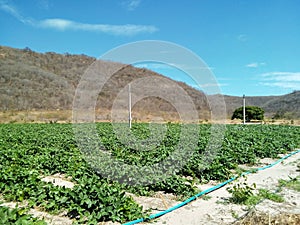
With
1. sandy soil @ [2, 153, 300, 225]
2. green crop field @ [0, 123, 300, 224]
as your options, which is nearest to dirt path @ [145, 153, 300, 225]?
sandy soil @ [2, 153, 300, 225]

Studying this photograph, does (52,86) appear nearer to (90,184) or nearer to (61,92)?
(61,92)

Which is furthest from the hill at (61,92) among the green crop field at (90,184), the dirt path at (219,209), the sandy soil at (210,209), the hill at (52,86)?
the dirt path at (219,209)

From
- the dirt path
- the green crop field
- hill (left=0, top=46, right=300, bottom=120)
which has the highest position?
hill (left=0, top=46, right=300, bottom=120)

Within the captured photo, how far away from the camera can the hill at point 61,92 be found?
38.6 m

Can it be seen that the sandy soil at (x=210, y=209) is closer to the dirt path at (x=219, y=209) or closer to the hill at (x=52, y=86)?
the dirt path at (x=219, y=209)

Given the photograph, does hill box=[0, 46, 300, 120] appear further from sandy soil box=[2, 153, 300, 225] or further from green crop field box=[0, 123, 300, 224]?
sandy soil box=[2, 153, 300, 225]

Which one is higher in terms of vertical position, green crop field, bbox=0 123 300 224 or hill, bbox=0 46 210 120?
hill, bbox=0 46 210 120

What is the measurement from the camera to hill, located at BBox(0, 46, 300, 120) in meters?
38.6

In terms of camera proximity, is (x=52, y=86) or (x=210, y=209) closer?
(x=210, y=209)

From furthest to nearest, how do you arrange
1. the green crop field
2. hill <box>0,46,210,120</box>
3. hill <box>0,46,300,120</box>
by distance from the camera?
hill <box>0,46,210,120</box>
hill <box>0,46,300,120</box>
the green crop field

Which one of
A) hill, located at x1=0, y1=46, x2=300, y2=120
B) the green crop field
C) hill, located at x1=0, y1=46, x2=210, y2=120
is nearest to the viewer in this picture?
the green crop field

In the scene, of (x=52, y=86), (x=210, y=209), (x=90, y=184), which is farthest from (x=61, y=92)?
(x=210, y=209)

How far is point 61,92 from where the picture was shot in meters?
46.9

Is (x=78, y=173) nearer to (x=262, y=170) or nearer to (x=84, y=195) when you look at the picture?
(x=84, y=195)
